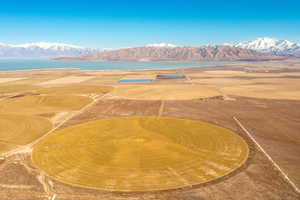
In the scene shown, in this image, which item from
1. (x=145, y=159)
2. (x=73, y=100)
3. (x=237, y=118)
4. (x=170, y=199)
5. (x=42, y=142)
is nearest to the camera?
(x=170, y=199)

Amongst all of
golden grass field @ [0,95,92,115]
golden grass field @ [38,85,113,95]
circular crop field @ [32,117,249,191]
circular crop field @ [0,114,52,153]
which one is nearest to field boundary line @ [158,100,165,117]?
circular crop field @ [32,117,249,191]

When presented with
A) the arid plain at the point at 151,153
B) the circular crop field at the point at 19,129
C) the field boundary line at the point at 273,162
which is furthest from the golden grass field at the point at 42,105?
the field boundary line at the point at 273,162

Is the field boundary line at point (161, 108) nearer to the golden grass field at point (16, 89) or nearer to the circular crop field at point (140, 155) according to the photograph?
the circular crop field at point (140, 155)

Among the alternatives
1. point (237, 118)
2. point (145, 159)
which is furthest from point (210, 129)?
point (145, 159)

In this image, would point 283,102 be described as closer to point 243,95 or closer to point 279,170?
point 243,95

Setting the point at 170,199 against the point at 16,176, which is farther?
the point at 16,176

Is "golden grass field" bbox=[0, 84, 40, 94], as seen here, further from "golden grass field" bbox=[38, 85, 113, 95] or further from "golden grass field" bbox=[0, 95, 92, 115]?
"golden grass field" bbox=[0, 95, 92, 115]
